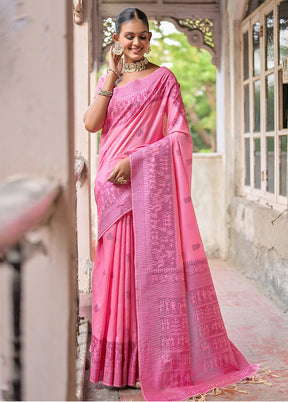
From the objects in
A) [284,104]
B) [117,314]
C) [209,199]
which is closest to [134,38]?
[117,314]

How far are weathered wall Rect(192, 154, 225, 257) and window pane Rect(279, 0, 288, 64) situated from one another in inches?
78.1

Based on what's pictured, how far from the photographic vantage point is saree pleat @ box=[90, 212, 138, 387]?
8.11ft

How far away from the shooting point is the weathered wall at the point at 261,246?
4043mm

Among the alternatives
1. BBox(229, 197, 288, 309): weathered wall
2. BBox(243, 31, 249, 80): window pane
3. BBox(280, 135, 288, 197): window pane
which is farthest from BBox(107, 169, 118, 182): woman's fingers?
BBox(243, 31, 249, 80): window pane

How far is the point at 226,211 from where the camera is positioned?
5.92 metres

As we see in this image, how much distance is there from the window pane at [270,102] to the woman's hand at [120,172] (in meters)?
2.50

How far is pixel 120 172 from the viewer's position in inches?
95.3

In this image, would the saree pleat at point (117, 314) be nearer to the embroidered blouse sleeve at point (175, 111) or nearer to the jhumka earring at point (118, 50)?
the embroidered blouse sleeve at point (175, 111)

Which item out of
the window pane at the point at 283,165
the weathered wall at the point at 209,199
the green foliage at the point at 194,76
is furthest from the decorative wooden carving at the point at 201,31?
the green foliage at the point at 194,76

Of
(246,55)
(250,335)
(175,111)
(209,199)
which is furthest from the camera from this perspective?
(209,199)

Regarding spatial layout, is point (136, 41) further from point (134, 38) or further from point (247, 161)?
point (247, 161)

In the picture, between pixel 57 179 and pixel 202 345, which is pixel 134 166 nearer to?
pixel 202 345

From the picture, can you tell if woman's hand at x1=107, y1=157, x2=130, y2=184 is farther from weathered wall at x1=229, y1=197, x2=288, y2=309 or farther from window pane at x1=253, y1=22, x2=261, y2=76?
window pane at x1=253, y1=22, x2=261, y2=76

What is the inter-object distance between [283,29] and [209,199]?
237cm
